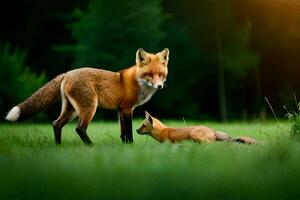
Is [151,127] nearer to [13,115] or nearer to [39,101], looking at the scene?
[39,101]

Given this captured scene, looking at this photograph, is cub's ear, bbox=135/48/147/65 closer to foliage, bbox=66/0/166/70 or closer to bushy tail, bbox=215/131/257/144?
bushy tail, bbox=215/131/257/144

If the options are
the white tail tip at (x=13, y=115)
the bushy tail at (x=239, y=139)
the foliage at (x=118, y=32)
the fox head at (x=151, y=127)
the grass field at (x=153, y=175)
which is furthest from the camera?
the foliage at (x=118, y=32)

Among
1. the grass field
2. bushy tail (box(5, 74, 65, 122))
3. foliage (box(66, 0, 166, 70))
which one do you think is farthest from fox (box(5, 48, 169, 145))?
foliage (box(66, 0, 166, 70))

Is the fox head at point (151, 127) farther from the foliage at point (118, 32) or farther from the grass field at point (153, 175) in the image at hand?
the foliage at point (118, 32)

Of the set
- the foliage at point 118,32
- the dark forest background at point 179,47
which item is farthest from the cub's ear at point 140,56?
the foliage at point 118,32

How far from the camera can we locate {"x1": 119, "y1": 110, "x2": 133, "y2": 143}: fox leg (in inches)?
382

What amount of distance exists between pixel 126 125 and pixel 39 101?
139 centimetres

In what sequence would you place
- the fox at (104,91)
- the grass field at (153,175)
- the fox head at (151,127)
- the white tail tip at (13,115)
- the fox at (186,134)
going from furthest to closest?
the fox head at (151,127) → the fox at (104,91) → the white tail tip at (13,115) → the fox at (186,134) → the grass field at (153,175)

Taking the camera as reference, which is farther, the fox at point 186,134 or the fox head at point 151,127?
the fox head at point 151,127

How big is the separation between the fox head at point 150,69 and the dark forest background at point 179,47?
858cm

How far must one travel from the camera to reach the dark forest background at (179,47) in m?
21.6

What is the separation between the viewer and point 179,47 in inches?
1000

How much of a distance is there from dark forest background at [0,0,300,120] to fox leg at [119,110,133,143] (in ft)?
29.8

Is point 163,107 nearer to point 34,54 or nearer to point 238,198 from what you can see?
point 34,54
